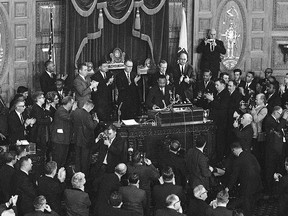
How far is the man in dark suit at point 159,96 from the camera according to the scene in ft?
65.2

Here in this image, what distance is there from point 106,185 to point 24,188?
1.29 meters

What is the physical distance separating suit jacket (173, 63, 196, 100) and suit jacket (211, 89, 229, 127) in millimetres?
1085

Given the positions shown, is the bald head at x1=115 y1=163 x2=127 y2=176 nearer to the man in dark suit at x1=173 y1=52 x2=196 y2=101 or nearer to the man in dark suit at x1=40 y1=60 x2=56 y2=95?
the man in dark suit at x1=40 y1=60 x2=56 y2=95

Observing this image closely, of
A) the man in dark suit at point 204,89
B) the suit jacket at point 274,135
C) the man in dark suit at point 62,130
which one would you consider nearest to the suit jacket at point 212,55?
the man in dark suit at point 204,89

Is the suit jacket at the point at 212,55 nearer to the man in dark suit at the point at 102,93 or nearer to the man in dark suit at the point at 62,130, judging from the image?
the man in dark suit at the point at 102,93

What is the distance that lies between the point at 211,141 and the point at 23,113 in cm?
381

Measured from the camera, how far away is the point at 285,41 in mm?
24172

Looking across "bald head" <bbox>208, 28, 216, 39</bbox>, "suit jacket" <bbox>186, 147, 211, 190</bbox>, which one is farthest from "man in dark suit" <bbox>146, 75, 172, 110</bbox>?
"bald head" <bbox>208, 28, 216, 39</bbox>

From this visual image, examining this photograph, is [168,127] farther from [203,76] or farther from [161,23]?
[161,23]

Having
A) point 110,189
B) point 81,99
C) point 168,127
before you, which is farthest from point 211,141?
point 110,189

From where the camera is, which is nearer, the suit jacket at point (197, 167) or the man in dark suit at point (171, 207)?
the man in dark suit at point (171, 207)

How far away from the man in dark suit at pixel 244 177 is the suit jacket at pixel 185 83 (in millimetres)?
4503

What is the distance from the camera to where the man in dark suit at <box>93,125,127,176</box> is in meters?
17.0

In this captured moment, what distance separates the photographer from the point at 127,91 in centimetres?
2084
